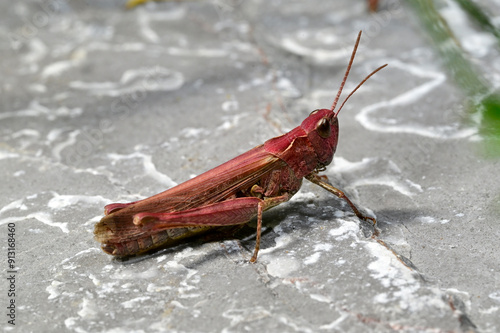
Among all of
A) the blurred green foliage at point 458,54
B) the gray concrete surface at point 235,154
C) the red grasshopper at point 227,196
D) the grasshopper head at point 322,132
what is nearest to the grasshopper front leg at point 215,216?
the red grasshopper at point 227,196

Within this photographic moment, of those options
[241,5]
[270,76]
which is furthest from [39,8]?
[270,76]

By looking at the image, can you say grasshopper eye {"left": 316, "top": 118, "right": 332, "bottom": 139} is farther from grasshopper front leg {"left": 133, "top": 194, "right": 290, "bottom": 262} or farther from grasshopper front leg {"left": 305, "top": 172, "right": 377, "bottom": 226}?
grasshopper front leg {"left": 133, "top": 194, "right": 290, "bottom": 262}

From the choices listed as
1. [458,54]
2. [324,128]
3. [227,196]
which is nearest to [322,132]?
[324,128]

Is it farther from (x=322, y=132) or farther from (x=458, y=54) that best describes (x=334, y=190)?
(x=458, y=54)

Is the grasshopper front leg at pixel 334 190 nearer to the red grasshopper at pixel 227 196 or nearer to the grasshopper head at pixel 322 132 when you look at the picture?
the red grasshopper at pixel 227 196

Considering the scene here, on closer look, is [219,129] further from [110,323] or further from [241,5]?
[241,5]

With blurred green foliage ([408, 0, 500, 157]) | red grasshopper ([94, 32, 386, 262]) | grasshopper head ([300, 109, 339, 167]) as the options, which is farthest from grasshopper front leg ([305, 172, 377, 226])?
blurred green foliage ([408, 0, 500, 157])
